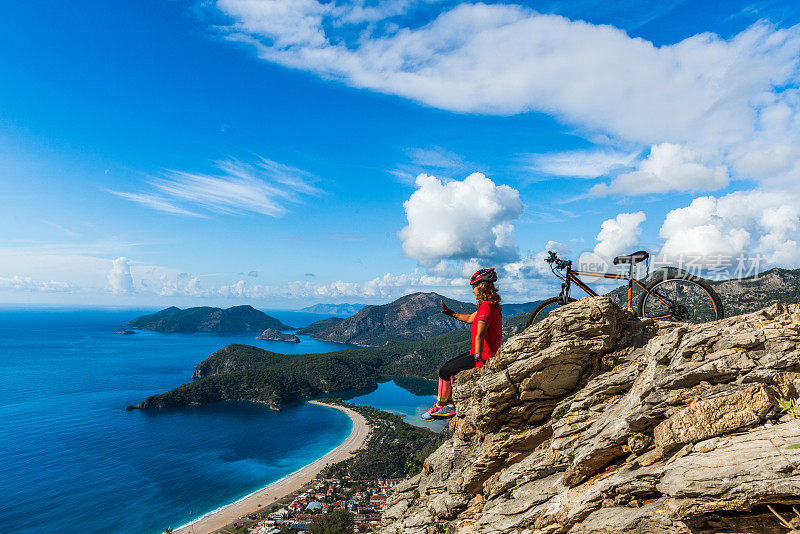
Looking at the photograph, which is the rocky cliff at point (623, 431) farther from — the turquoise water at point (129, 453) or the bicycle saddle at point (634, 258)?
the turquoise water at point (129, 453)

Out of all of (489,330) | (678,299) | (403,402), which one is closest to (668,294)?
(678,299)

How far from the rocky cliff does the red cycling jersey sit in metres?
0.51

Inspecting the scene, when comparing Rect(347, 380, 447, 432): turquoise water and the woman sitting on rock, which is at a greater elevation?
the woman sitting on rock

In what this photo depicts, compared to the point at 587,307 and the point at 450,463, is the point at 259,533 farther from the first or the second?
the point at 587,307

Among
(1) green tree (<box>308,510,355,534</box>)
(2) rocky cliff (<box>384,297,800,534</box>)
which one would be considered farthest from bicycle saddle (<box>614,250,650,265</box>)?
(1) green tree (<box>308,510,355,534</box>)

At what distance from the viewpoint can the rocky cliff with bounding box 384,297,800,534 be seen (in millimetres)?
5500

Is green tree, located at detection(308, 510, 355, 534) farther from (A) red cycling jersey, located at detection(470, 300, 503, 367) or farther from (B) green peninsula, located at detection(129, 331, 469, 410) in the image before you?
(B) green peninsula, located at detection(129, 331, 469, 410)

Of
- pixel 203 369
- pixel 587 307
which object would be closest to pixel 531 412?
pixel 587 307

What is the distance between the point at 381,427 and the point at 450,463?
11636 centimetres

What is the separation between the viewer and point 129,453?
100312 millimetres

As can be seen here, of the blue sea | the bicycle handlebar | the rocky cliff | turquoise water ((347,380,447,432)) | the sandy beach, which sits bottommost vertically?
turquoise water ((347,380,447,432))

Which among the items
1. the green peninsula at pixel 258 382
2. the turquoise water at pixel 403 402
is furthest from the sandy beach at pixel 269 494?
the green peninsula at pixel 258 382

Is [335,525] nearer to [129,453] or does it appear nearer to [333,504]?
[333,504]

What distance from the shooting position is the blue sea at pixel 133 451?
71.9 m
